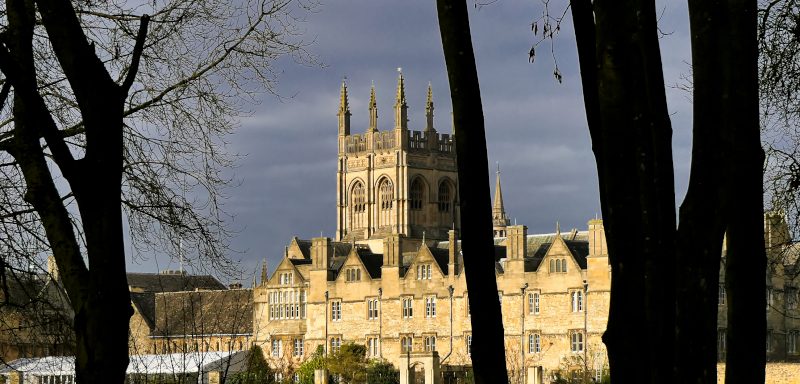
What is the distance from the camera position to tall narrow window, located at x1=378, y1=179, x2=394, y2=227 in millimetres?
111125

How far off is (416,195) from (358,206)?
5.58 meters

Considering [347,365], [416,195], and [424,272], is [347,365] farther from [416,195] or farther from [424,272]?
[416,195]

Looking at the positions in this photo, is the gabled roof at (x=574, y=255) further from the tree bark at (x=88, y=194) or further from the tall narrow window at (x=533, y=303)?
the tree bark at (x=88, y=194)

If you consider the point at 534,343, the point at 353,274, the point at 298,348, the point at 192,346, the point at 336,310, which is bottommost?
the point at 298,348

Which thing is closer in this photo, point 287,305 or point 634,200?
Result: point 634,200

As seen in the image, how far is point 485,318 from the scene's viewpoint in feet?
28.8

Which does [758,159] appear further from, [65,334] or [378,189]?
[378,189]

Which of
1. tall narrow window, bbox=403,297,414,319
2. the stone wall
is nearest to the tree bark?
the stone wall

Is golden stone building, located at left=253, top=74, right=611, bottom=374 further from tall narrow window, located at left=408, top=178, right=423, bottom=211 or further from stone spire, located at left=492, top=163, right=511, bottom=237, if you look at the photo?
stone spire, located at left=492, top=163, right=511, bottom=237

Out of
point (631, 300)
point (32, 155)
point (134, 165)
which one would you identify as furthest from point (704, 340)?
point (134, 165)

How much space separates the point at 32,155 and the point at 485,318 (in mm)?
3026

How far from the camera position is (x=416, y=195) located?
111312mm

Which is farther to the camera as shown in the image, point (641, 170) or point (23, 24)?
point (23, 24)

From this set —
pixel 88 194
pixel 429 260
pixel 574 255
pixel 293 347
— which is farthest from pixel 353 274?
pixel 88 194
